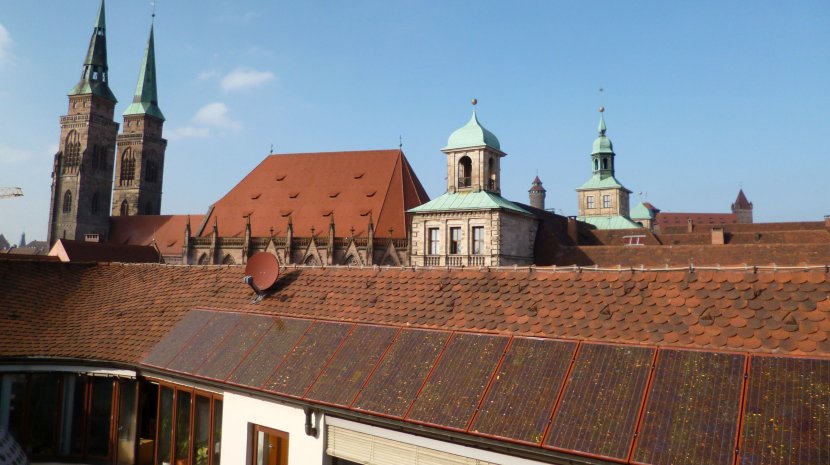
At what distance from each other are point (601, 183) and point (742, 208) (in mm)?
83650

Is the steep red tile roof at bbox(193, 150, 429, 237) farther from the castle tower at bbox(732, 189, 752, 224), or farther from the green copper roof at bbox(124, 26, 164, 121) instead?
the castle tower at bbox(732, 189, 752, 224)

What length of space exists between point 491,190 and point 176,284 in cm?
2430

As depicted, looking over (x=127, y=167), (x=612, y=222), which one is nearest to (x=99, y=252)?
→ (x=127, y=167)

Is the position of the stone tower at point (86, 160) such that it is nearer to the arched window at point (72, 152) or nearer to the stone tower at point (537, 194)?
the arched window at point (72, 152)

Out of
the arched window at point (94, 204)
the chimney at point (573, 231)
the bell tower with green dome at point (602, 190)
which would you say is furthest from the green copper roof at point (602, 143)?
the arched window at point (94, 204)

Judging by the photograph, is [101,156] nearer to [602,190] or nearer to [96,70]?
[96,70]

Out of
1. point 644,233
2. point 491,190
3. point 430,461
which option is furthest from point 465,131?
point 430,461

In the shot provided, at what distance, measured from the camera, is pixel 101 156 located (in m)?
76.2

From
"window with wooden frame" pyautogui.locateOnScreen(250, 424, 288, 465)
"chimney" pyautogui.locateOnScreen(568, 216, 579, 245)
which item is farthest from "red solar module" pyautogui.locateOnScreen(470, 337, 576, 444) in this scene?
"chimney" pyautogui.locateOnScreen(568, 216, 579, 245)

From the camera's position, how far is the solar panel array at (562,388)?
6.81m

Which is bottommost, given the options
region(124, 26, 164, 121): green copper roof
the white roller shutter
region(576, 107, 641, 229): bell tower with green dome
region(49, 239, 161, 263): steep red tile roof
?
the white roller shutter

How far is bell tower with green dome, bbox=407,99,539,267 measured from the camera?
35.0 metres

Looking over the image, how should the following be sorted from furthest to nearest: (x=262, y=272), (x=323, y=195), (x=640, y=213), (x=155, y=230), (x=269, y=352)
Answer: (x=640, y=213)
(x=155, y=230)
(x=323, y=195)
(x=262, y=272)
(x=269, y=352)

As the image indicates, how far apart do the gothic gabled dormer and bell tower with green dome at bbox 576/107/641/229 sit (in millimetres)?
45891
